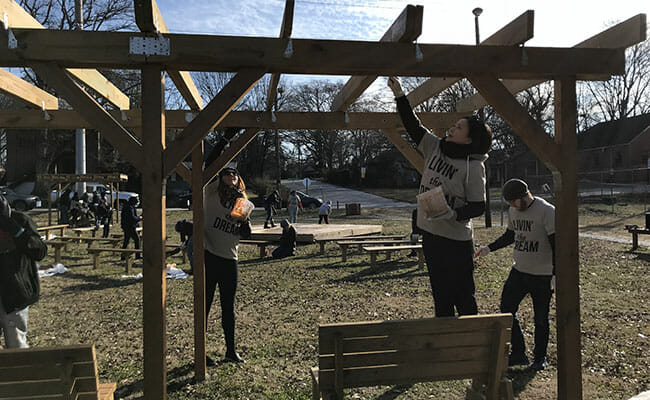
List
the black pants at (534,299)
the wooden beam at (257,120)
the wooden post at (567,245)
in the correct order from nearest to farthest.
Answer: the wooden post at (567,245) < the black pants at (534,299) < the wooden beam at (257,120)

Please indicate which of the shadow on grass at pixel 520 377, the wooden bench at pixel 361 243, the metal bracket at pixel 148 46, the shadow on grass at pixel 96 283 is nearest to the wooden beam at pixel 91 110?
the metal bracket at pixel 148 46

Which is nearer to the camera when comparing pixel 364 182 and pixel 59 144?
pixel 59 144

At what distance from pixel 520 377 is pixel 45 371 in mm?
3711

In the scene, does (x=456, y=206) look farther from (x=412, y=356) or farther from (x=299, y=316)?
(x=299, y=316)

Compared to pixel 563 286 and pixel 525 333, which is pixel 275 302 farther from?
pixel 563 286

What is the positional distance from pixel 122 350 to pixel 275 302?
255 cm

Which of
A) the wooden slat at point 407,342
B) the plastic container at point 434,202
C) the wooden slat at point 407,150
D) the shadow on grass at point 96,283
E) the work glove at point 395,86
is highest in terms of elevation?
the work glove at point 395,86

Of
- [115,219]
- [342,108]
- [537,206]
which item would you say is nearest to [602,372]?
[537,206]

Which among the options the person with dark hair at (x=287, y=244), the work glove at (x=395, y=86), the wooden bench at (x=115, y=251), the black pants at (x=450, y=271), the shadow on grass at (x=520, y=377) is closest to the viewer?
the black pants at (x=450, y=271)

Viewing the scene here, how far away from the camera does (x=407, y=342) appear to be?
2.35 m

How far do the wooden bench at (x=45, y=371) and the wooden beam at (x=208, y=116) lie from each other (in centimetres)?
113

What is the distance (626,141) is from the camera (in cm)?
4197

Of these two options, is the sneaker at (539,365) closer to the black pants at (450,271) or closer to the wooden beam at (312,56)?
the black pants at (450,271)

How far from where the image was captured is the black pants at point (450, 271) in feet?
9.62
